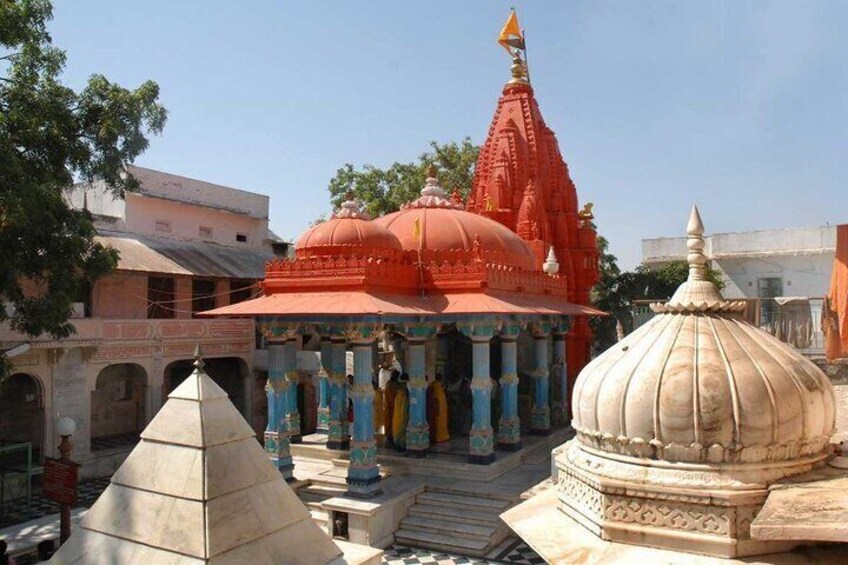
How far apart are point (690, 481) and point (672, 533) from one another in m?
A: 0.33

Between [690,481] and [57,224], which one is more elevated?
[57,224]

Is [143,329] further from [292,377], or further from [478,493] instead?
[478,493]

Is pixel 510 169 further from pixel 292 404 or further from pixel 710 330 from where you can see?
pixel 710 330

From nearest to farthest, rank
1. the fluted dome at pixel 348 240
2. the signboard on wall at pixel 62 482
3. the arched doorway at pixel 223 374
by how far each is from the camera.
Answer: the signboard on wall at pixel 62 482 < the fluted dome at pixel 348 240 < the arched doorway at pixel 223 374

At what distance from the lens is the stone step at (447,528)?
10.6 meters

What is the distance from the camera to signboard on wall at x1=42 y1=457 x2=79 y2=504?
9.59 m

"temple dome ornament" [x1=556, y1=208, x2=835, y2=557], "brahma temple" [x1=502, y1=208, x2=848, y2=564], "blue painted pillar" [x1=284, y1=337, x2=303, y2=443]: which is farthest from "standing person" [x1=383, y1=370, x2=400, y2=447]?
"temple dome ornament" [x1=556, y1=208, x2=835, y2=557]

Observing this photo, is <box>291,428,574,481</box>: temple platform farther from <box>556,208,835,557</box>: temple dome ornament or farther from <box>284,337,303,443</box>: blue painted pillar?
<box>556,208,835,557</box>: temple dome ornament

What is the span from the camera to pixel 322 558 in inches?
199

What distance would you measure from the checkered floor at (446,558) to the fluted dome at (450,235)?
5.16 m

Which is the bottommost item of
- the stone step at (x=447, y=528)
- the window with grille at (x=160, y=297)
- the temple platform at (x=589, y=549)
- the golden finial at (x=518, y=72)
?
the stone step at (x=447, y=528)

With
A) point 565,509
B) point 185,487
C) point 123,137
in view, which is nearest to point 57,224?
point 123,137

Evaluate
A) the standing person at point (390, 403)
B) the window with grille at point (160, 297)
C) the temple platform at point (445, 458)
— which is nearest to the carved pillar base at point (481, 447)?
the temple platform at point (445, 458)

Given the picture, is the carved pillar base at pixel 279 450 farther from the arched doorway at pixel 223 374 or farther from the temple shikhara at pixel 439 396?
A: the arched doorway at pixel 223 374
